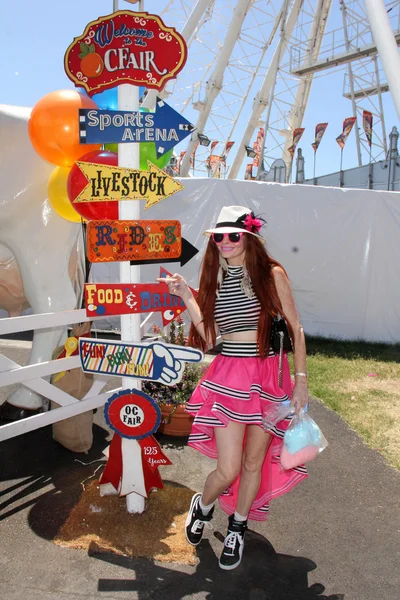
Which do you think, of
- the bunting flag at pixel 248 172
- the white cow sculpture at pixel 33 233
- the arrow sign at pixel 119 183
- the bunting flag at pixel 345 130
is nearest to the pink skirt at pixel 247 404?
the arrow sign at pixel 119 183

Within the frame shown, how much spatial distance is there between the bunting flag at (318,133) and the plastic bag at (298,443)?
696 inches

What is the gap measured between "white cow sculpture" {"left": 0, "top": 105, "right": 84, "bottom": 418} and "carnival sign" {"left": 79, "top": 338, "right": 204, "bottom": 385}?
1.31 m

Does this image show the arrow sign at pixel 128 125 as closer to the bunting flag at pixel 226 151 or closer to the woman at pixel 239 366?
the woman at pixel 239 366

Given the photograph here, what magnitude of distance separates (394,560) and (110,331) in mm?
5723

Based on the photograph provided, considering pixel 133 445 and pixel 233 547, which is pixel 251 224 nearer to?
pixel 133 445

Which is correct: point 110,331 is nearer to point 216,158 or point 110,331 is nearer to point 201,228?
point 201,228

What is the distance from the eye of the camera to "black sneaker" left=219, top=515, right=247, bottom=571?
216 centimetres

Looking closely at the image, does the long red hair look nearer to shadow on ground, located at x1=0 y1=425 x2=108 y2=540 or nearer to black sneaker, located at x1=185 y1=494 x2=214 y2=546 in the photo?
black sneaker, located at x1=185 y1=494 x2=214 y2=546

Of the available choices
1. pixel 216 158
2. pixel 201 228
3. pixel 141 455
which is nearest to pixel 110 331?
pixel 201 228

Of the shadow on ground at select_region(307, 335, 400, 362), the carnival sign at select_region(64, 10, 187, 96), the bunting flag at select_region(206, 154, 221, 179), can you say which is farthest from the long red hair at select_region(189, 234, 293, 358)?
the bunting flag at select_region(206, 154, 221, 179)

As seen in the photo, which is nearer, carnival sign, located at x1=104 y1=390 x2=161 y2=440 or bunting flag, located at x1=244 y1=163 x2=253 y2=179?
carnival sign, located at x1=104 y1=390 x2=161 y2=440

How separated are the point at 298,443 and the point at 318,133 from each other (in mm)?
18004

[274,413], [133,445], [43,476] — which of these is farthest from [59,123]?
[43,476]

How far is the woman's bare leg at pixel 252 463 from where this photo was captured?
2.12 m
